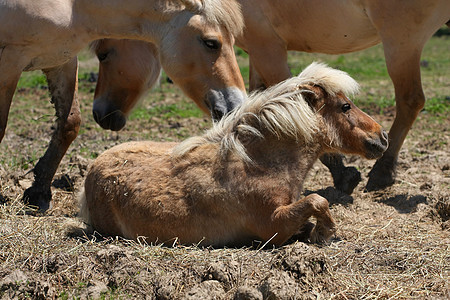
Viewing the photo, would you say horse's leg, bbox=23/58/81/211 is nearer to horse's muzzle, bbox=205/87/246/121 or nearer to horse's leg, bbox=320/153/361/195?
horse's muzzle, bbox=205/87/246/121

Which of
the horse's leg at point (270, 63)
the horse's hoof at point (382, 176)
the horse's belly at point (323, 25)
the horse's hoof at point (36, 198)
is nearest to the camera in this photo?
the horse's hoof at point (36, 198)

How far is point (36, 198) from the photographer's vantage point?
201 inches

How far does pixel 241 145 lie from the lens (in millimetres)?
3906

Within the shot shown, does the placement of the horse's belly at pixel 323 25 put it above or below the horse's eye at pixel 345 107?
above

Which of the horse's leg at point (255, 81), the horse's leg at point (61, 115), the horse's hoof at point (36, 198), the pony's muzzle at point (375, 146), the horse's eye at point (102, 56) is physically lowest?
the horse's hoof at point (36, 198)

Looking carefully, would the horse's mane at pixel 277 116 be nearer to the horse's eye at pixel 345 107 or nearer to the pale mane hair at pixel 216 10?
the horse's eye at pixel 345 107

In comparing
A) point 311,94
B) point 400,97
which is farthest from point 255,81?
point 311,94

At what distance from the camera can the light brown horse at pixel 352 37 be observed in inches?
212

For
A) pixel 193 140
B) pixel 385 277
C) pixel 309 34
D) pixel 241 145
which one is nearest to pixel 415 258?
pixel 385 277

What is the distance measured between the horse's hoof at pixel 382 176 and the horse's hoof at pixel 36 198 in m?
2.98

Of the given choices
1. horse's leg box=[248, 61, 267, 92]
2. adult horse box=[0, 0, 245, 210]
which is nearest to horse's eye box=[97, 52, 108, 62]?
adult horse box=[0, 0, 245, 210]

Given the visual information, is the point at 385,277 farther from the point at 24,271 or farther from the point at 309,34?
the point at 309,34

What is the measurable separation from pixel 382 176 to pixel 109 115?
265cm

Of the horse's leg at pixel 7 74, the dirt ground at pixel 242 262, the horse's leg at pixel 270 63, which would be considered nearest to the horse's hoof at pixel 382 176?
the dirt ground at pixel 242 262
